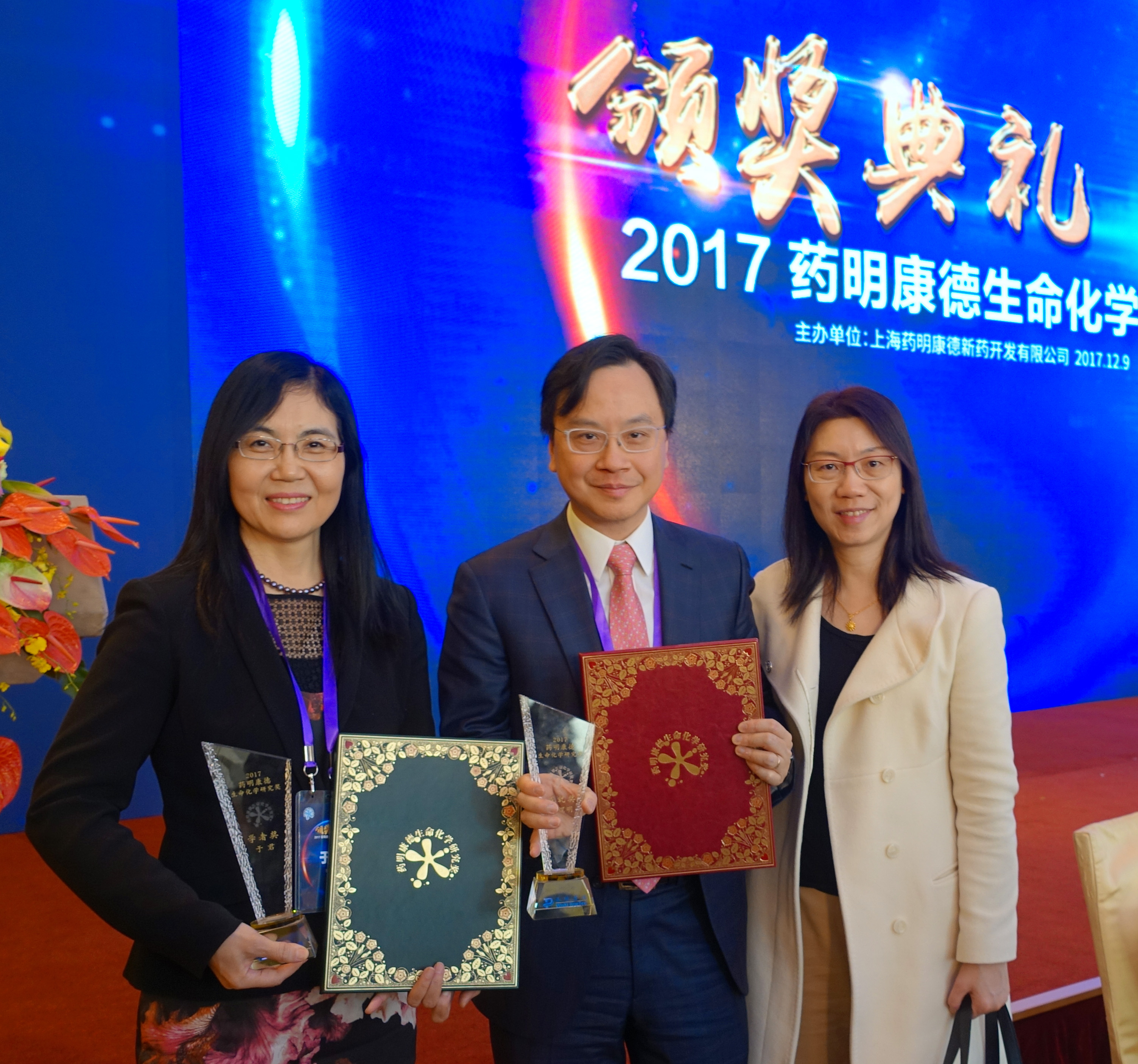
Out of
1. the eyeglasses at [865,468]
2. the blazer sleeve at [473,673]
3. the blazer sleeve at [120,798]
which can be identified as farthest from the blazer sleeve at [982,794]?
the blazer sleeve at [120,798]

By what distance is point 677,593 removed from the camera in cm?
156

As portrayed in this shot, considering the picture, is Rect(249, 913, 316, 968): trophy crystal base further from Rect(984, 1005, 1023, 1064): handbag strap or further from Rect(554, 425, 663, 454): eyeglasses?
Rect(984, 1005, 1023, 1064): handbag strap

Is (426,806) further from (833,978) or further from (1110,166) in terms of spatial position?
(1110,166)

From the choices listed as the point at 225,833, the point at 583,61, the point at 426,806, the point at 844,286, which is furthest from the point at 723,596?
the point at 844,286

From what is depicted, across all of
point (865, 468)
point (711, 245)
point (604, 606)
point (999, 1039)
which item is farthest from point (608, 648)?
point (711, 245)

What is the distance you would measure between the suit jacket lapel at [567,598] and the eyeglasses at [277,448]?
15.4 inches

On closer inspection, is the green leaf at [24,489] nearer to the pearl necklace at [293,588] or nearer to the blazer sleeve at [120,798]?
the blazer sleeve at [120,798]

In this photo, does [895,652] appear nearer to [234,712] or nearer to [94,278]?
[234,712]

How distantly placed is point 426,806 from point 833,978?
837 millimetres

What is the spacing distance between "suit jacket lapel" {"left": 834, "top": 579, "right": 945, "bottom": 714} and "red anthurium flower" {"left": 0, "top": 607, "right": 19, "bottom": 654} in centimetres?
121

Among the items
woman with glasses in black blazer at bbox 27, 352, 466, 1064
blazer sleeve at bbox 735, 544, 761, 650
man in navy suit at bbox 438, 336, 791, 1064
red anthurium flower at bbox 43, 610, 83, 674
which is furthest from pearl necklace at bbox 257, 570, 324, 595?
blazer sleeve at bbox 735, 544, 761, 650

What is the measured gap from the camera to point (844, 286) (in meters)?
5.48

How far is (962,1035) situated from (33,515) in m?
1.57

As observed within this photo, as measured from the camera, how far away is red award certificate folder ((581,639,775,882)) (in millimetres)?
1384
